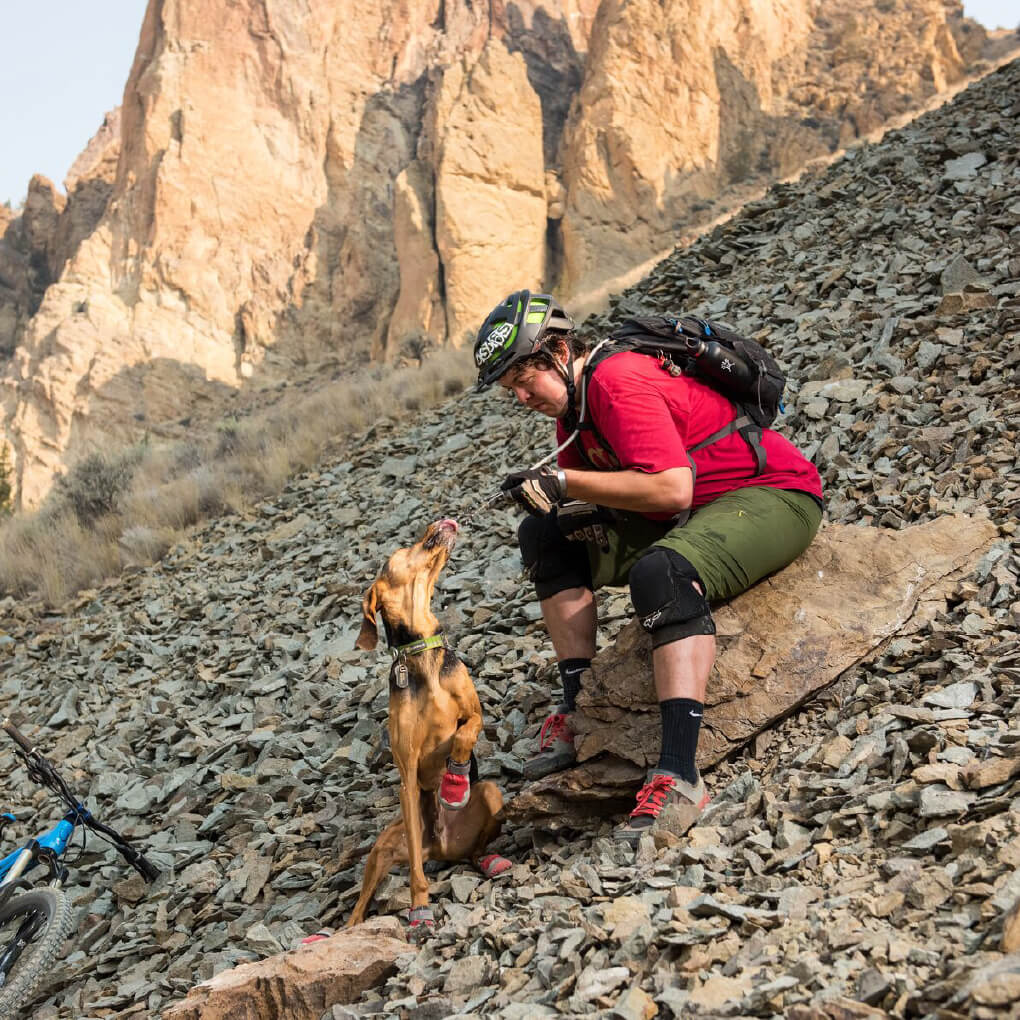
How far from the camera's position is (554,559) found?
176 inches

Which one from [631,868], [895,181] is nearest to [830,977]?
[631,868]

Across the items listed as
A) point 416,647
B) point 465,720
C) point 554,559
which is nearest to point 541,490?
point 554,559

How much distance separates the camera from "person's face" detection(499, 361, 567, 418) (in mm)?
4133

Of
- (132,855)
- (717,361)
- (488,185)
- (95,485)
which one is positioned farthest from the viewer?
(488,185)

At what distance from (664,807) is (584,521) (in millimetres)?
1279

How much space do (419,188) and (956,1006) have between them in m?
30.7

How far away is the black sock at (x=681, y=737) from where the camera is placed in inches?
147

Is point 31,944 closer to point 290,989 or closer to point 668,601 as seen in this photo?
point 290,989

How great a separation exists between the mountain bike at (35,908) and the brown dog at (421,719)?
5.15 feet

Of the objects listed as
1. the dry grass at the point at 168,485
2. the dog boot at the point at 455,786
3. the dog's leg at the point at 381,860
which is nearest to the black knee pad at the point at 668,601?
the dog boot at the point at 455,786

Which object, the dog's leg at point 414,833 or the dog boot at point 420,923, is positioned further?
the dog's leg at point 414,833

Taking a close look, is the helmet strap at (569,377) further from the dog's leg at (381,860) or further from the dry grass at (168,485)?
the dry grass at (168,485)

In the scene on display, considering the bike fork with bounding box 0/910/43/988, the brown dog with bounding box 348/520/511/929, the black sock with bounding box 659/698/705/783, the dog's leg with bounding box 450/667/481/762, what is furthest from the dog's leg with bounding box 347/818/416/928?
the bike fork with bounding box 0/910/43/988

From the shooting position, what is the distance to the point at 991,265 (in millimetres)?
8188
